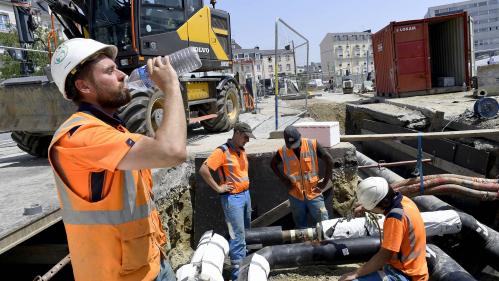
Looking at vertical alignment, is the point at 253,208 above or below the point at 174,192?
below

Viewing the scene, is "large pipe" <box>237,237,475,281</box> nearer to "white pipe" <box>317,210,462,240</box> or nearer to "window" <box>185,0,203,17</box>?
"white pipe" <box>317,210,462,240</box>

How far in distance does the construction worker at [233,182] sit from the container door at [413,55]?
420 inches

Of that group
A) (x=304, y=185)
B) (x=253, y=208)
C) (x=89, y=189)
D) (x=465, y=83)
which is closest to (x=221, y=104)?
(x=253, y=208)

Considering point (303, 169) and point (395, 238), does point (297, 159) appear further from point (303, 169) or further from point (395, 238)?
point (395, 238)

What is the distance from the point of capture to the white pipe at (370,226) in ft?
16.5

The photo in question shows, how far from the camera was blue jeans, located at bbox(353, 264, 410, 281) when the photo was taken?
12.1ft

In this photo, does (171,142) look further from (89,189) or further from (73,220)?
(73,220)

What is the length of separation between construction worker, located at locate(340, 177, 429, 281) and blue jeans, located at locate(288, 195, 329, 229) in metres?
1.86

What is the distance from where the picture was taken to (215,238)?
203 inches

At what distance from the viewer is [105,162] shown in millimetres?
1675

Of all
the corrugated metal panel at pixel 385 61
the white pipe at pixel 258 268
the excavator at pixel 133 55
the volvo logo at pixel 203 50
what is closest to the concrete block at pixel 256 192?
the excavator at pixel 133 55

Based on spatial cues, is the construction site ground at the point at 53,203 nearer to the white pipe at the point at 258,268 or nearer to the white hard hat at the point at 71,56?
the white pipe at the point at 258,268

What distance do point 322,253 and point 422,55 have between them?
38.1 ft

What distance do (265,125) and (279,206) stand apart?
6281 mm
